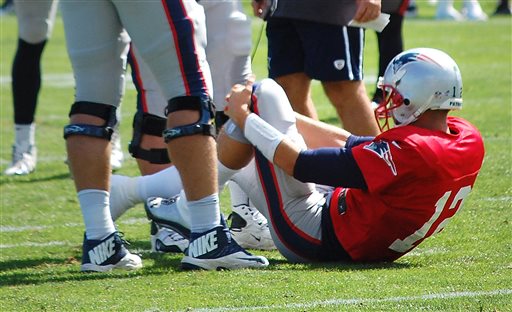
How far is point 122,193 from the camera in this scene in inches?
216

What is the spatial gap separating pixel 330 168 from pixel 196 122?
0.53 meters

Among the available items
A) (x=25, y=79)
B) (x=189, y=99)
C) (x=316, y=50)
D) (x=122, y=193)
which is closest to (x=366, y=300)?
(x=189, y=99)

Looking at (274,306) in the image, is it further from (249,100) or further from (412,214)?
(249,100)

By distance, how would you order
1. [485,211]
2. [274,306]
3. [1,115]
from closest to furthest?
1. [274,306]
2. [485,211]
3. [1,115]

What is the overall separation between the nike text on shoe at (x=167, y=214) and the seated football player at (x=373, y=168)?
0.36 meters

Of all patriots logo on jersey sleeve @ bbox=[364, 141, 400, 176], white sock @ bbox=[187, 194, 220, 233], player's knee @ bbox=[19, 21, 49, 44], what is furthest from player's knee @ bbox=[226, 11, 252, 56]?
player's knee @ bbox=[19, 21, 49, 44]

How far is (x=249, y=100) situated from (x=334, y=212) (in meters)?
0.59

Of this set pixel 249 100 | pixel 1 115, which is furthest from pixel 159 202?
pixel 1 115

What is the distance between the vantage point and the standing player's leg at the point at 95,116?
15.2 ft

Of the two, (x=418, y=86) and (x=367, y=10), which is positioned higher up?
(x=418, y=86)

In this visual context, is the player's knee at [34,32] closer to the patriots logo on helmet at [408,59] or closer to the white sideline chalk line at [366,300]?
the patriots logo on helmet at [408,59]

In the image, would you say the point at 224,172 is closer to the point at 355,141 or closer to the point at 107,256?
the point at 355,141

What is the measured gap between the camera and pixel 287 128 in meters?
4.94

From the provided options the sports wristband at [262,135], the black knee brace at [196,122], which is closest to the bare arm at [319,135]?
the sports wristband at [262,135]
